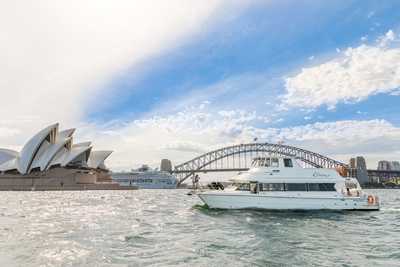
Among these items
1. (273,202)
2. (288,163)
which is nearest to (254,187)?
(273,202)

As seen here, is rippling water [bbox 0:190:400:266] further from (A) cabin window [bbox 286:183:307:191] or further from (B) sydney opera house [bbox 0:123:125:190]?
(B) sydney opera house [bbox 0:123:125:190]

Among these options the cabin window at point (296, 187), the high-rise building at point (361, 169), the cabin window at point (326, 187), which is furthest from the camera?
the high-rise building at point (361, 169)

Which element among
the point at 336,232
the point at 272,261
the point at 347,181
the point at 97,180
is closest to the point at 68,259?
the point at 272,261

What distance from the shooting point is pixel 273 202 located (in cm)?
3200

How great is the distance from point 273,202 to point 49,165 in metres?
110

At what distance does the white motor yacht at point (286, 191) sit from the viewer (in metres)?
32.0

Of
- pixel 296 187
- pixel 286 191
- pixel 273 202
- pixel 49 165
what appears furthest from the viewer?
pixel 49 165

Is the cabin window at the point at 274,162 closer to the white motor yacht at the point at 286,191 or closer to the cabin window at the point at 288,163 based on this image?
the white motor yacht at the point at 286,191

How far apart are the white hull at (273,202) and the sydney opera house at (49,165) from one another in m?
99.0

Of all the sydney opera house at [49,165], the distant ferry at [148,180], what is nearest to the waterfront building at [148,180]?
the distant ferry at [148,180]

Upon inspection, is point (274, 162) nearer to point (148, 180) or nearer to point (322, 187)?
point (322, 187)

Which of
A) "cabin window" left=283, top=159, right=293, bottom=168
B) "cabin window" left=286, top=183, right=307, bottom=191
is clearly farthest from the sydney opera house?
"cabin window" left=286, top=183, right=307, bottom=191

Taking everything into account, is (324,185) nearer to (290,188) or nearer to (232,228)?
(290,188)

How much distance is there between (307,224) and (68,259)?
16263mm
